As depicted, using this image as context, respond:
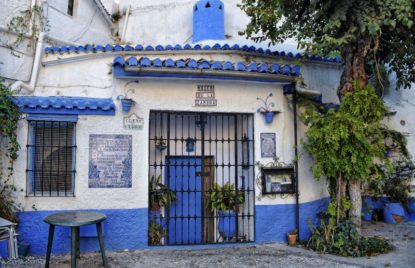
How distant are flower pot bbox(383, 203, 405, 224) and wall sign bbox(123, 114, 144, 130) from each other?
21.4 ft

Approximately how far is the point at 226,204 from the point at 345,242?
2.32 metres

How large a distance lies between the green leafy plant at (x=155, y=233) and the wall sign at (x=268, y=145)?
2.38 m

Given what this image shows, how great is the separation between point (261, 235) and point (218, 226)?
96 cm

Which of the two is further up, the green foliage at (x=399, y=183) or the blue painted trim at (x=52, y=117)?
the blue painted trim at (x=52, y=117)

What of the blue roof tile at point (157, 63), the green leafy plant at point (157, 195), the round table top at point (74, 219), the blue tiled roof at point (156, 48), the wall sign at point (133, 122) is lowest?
the round table top at point (74, 219)

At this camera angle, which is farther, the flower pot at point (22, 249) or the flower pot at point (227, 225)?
the flower pot at point (227, 225)

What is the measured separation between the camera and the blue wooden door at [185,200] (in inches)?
314

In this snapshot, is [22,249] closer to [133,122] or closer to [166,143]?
[133,122]

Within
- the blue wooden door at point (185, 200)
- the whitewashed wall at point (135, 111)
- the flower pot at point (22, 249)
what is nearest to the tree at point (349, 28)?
the whitewashed wall at point (135, 111)

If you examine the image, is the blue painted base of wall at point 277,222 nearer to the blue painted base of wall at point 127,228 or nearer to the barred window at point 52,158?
the blue painted base of wall at point 127,228

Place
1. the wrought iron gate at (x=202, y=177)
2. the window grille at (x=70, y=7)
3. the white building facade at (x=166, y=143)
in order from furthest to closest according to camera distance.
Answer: the window grille at (x=70, y=7) → the wrought iron gate at (x=202, y=177) → the white building facade at (x=166, y=143)

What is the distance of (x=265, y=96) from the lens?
301 inches

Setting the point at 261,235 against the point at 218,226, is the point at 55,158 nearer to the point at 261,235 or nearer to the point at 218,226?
the point at 218,226

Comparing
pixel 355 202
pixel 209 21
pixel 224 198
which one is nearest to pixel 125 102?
pixel 224 198
